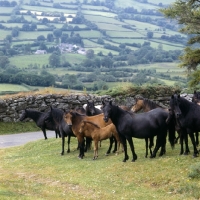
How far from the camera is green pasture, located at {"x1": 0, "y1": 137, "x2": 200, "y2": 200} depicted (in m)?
12.0

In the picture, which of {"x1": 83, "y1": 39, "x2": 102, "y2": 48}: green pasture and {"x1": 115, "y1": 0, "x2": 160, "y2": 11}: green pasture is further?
{"x1": 115, "y1": 0, "x2": 160, "y2": 11}: green pasture

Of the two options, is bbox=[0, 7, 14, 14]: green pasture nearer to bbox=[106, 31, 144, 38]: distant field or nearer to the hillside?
the hillside

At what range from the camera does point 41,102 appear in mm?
28750

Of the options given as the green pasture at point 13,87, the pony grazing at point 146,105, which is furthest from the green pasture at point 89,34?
the pony grazing at point 146,105

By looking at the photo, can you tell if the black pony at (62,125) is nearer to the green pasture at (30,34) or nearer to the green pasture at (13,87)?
the green pasture at (13,87)

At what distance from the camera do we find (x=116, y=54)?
8438 cm

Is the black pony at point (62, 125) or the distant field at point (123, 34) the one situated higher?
the black pony at point (62, 125)

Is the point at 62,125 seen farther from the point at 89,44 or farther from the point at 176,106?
the point at 89,44

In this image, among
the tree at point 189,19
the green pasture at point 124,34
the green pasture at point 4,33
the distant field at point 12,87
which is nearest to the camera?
the tree at point 189,19

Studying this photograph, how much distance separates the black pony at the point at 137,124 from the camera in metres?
15.5

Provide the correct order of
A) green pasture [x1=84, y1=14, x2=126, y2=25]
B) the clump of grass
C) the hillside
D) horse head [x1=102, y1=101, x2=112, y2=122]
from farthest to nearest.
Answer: green pasture [x1=84, y1=14, x2=126, y2=25], the hillside, horse head [x1=102, y1=101, x2=112, y2=122], the clump of grass

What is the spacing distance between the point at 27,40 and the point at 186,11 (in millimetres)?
71571

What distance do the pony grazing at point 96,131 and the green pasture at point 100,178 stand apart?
0.81 metres

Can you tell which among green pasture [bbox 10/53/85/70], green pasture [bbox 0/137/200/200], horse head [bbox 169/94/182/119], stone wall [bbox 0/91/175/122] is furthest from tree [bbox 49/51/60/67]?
horse head [bbox 169/94/182/119]
